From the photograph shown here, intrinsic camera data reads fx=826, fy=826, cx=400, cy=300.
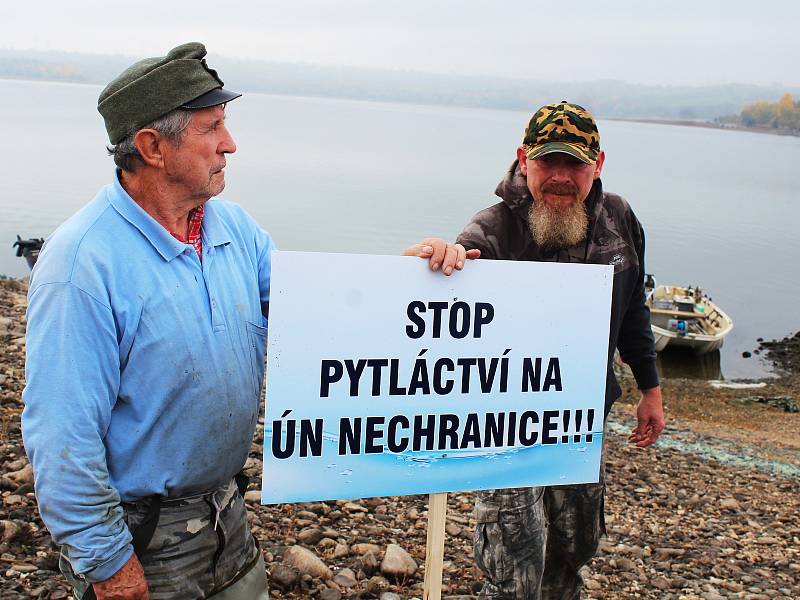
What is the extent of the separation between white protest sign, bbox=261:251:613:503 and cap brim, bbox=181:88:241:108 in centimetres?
56

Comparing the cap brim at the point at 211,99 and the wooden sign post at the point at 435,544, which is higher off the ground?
the cap brim at the point at 211,99

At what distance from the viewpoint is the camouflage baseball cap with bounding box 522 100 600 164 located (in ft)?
12.3

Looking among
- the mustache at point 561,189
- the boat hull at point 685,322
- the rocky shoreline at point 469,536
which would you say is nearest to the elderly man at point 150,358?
the mustache at point 561,189

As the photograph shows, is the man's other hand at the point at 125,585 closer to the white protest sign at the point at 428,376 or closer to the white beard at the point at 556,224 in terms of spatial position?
the white protest sign at the point at 428,376

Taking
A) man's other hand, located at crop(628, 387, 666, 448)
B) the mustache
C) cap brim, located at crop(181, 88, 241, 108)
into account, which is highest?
cap brim, located at crop(181, 88, 241, 108)

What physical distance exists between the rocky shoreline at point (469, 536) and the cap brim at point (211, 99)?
2.86m

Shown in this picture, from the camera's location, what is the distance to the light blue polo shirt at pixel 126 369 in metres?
2.52

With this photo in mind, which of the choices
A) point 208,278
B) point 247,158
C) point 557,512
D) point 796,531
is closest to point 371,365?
point 208,278

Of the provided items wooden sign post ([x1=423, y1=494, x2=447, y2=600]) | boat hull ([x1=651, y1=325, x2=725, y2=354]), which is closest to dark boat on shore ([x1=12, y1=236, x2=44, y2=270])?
wooden sign post ([x1=423, y1=494, x2=447, y2=600])

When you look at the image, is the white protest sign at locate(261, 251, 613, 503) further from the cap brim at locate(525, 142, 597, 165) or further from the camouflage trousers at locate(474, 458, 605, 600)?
the cap brim at locate(525, 142, 597, 165)

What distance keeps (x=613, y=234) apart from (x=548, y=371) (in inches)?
38.4

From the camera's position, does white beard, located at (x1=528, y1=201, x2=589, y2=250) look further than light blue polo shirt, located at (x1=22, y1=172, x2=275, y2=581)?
Yes

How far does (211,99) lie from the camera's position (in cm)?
283

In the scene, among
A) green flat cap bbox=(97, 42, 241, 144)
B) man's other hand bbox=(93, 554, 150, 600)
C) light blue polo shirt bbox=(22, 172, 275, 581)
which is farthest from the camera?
green flat cap bbox=(97, 42, 241, 144)
